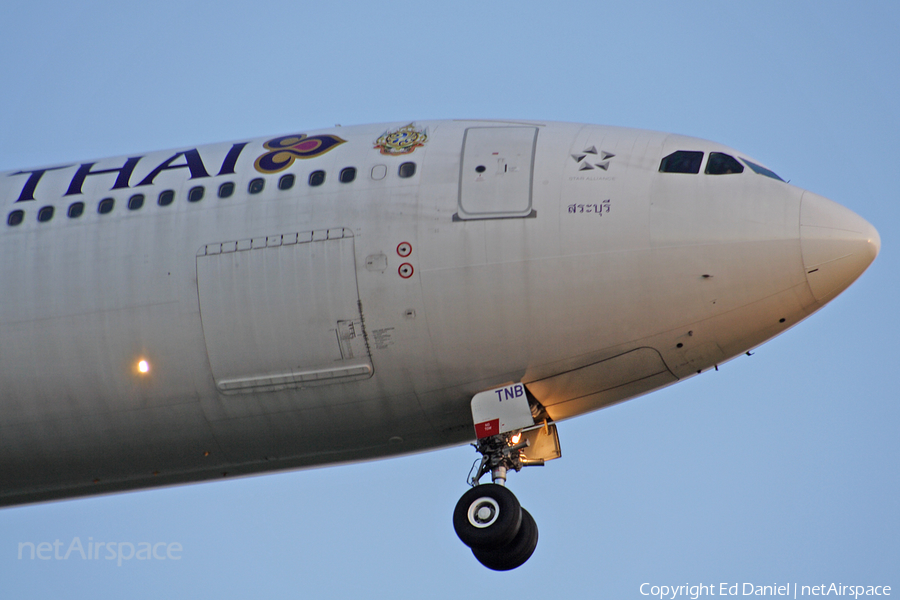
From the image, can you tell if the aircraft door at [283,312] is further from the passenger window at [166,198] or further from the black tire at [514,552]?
the black tire at [514,552]

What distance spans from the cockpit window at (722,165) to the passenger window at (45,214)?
11.3m

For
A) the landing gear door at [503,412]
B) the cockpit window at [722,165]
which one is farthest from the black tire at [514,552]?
the cockpit window at [722,165]

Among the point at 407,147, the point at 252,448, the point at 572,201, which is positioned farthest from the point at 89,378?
the point at 572,201

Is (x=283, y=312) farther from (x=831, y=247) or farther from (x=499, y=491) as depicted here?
(x=831, y=247)

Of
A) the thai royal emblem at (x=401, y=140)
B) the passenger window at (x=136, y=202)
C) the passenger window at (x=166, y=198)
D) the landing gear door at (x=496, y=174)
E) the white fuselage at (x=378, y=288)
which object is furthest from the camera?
the passenger window at (x=136, y=202)

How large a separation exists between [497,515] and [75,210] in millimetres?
9190

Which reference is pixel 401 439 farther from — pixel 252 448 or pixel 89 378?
pixel 89 378

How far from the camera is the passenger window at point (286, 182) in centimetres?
2244

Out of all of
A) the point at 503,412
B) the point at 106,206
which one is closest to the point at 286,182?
the point at 106,206

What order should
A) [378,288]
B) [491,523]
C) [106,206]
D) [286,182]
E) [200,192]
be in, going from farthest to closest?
[106,206] < [200,192] < [286,182] < [378,288] < [491,523]

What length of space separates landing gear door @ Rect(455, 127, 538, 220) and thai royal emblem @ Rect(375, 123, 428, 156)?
0.83 meters

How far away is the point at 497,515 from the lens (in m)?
20.8

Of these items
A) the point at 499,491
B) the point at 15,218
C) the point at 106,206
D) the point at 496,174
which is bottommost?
the point at 499,491

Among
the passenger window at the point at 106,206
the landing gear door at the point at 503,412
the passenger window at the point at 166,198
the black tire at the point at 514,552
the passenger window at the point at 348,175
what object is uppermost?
the passenger window at the point at 106,206
